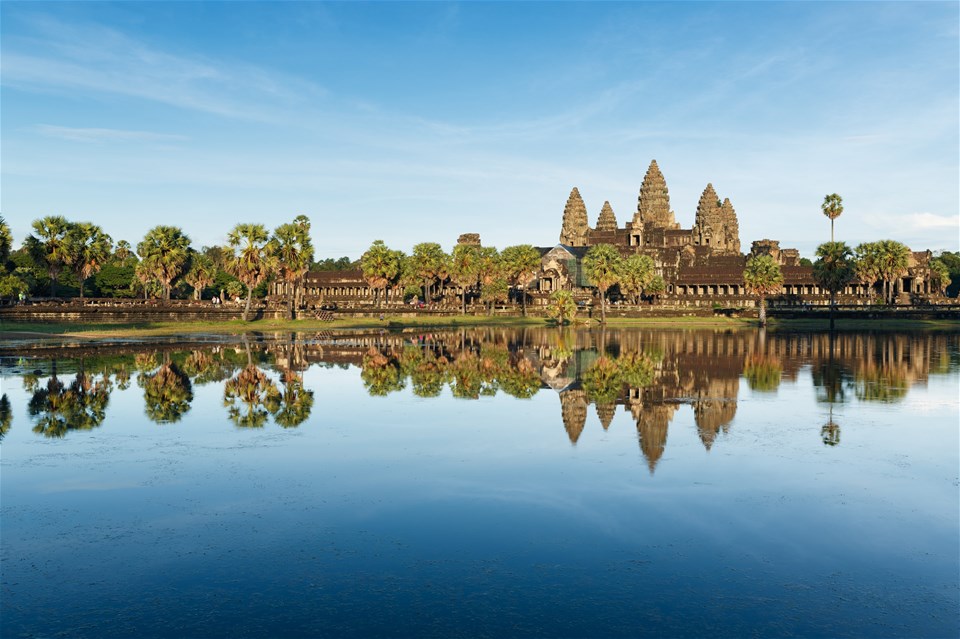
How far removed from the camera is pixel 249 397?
2888 cm

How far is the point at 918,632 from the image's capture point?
31.7ft

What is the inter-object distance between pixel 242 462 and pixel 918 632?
13.8m

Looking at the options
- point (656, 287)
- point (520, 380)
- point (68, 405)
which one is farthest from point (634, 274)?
point (68, 405)

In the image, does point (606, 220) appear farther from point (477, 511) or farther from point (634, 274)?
point (477, 511)

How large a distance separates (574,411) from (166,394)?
14.9 meters

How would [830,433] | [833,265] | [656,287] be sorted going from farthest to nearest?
[656,287] → [833,265] → [830,433]

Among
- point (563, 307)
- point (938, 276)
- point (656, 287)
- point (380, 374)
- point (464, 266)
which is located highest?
point (464, 266)

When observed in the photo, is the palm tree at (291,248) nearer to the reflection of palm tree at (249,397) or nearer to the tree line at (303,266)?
the tree line at (303,266)

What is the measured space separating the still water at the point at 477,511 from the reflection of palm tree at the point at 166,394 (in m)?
0.22

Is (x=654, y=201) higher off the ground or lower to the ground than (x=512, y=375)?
higher

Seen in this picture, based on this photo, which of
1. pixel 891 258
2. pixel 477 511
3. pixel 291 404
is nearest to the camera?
pixel 477 511

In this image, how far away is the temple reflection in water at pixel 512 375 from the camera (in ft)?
83.0

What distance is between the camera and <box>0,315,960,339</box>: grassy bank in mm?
67688

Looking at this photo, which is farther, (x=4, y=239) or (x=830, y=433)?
(x=4, y=239)
